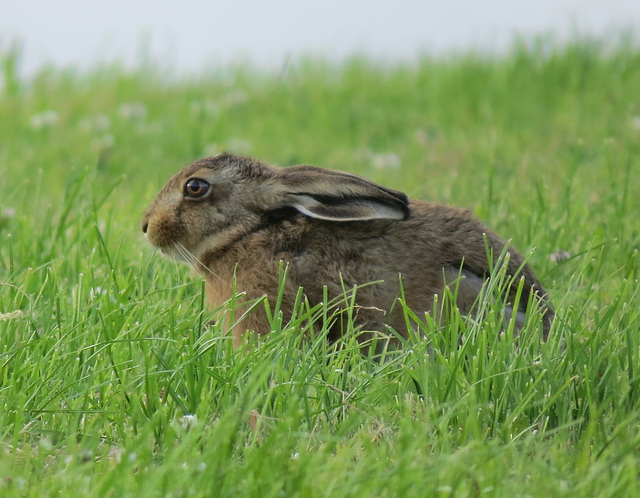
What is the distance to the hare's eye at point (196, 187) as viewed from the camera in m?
5.14

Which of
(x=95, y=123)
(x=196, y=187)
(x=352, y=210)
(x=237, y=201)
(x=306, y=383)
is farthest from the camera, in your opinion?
(x=95, y=123)

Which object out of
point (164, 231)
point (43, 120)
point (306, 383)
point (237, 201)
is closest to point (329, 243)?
point (237, 201)

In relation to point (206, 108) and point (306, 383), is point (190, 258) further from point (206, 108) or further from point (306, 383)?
point (206, 108)

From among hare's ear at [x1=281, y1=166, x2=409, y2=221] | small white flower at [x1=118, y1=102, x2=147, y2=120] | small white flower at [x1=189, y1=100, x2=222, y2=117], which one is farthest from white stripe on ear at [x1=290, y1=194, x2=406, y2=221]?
small white flower at [x1=118, y1=102, x2=147, y2=120]

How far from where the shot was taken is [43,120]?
10203 millimetres

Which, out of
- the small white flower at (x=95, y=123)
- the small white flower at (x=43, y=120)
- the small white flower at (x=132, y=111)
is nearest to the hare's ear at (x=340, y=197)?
the small white flower at (x=95, y=123)

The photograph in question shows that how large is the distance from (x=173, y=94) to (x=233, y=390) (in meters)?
8.86

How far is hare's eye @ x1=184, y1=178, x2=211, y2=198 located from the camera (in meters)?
5.14

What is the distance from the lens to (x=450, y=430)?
11.4ft

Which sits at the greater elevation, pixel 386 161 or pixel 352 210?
pixel 352 210

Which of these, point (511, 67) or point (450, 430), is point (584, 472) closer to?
point (450, 430)

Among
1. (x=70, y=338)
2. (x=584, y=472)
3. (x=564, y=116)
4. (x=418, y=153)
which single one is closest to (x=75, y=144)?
(x=418, y=153)

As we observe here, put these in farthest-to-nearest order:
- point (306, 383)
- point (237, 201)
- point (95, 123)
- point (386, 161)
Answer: point (95, 123) → point (386, 161) → point (237, 201) → point (306, 383)

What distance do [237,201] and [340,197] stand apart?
2.08 feet
